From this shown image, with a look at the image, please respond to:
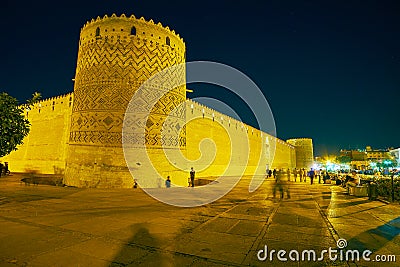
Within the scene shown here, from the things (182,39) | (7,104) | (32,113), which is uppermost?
(182,39)

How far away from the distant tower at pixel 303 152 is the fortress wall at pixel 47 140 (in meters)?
43.7

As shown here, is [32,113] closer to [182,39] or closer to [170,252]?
[182,39]

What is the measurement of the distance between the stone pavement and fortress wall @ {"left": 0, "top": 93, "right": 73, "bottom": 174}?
→ 49.1 feet

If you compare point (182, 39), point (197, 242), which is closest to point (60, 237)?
point (197, 242)

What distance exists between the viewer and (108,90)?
9469 mm

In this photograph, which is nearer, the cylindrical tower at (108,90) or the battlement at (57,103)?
the cylindrical tower at (108,90)

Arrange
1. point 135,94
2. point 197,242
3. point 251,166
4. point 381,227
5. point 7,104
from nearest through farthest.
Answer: point 197,242, point 381,227, point 7,104, point 135,94, point 251,166

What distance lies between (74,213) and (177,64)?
26.2ft

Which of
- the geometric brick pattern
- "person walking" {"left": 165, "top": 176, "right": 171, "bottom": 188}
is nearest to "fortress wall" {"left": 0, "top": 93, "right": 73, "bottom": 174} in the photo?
the geometric brick pattern

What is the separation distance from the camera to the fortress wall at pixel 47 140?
19.0 metres

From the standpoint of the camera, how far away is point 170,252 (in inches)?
110

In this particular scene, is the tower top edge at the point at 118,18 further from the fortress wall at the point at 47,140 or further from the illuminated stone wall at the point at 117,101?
the fortress wall at the point at 47,140

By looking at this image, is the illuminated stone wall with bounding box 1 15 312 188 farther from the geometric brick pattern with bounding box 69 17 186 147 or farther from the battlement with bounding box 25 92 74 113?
the battlement with bounding box 25 92 74 113

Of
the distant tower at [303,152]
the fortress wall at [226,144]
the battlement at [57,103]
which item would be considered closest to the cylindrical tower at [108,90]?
the fortress wall at [226,144]
